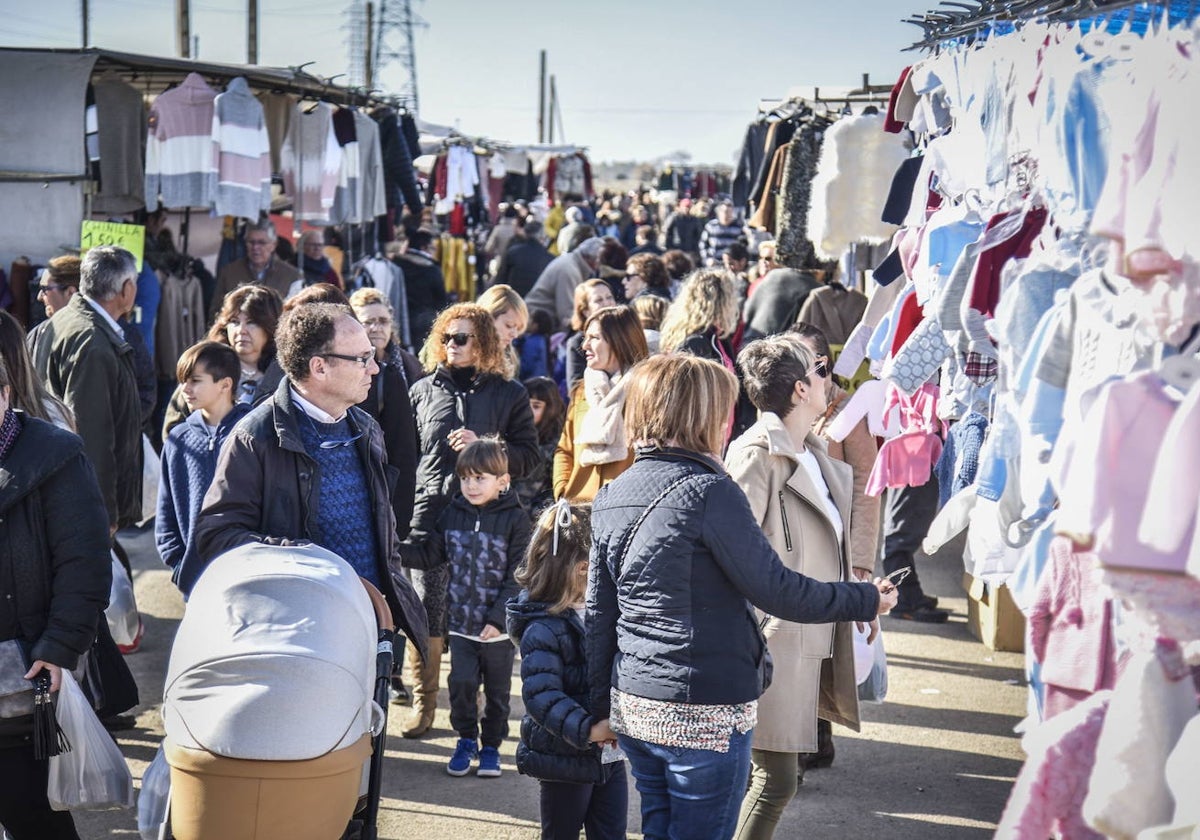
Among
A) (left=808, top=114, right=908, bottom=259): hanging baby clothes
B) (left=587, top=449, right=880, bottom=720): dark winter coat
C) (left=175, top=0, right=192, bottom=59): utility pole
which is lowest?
(left=587, top=449, right=880, bottom=720): dark winter coat

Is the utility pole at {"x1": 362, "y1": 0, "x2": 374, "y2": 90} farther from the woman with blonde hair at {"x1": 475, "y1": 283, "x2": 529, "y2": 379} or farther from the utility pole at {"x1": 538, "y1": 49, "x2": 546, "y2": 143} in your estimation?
the woman with blonde hair at {"x1": 475, "y1": 283, "x2": 529, "y2": 379}

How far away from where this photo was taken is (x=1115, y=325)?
2670 millimetres

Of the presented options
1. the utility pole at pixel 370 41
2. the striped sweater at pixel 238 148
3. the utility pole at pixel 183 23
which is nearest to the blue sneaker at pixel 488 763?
the striped sweater at pixel 238 148

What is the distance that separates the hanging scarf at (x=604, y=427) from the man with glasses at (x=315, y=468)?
1643mm

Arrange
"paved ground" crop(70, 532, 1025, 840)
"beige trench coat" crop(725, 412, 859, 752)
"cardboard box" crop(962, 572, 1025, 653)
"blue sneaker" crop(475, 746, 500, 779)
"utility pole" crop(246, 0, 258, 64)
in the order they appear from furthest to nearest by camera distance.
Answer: "utility pole" crop(246, 0, 258, 64), "cardboard box" crop(962, 572, 1025, 653), "blue sneaker" crop(475, 746, 500, 779), "paved ground" crop(70, 532, 1025, 840), "beige trench coat" crop(725, 412, 859, 752)

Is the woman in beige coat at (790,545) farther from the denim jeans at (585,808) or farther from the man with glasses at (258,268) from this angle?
the man with glasses at (258,268)

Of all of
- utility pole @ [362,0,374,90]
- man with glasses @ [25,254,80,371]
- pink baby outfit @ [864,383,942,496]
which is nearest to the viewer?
pink baby outfit @ [864,383,942,496]

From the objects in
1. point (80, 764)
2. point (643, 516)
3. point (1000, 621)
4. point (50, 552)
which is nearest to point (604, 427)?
point (643, 516)

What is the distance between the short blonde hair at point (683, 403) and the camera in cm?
352

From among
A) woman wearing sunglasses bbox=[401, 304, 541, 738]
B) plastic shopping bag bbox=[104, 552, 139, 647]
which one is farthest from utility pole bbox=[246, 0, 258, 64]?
plastic shopping bag bbox=[104, 552, 139, 647]

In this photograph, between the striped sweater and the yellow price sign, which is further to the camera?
the striped sweater

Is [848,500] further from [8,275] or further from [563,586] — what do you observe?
[8,275]

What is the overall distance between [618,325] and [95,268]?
2.47 m

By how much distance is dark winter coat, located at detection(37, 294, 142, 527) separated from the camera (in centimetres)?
603
